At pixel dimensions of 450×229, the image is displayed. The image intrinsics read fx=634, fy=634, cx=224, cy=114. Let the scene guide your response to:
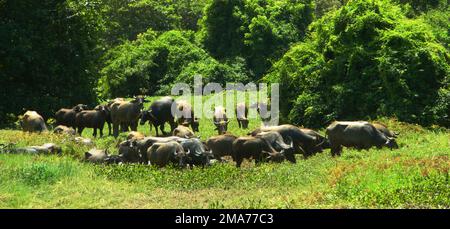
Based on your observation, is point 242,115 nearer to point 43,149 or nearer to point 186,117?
point 186,117

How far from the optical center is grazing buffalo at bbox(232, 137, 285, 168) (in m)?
19.3

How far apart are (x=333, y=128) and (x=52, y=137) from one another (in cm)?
1036

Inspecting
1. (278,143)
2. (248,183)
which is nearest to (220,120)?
(278,143)

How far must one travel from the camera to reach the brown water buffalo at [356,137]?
65.1 ft

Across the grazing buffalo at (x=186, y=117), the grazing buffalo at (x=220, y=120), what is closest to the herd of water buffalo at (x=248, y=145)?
the grazing buffalo at (x=220, y=120)

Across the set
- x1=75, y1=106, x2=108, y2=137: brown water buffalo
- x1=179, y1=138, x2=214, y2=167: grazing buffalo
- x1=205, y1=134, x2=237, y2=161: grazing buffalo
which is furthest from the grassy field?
x1=75, y1=106, x2=108, y2=137: brown water buffalo

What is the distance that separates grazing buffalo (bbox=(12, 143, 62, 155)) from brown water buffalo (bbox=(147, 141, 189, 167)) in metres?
3.43

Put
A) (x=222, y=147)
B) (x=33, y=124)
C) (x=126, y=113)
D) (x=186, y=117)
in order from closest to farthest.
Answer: (x=222, y=147) < (x=33, y=124) < (x=186, y=117) < (x=126, y=113)

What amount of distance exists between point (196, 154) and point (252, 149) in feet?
5.66

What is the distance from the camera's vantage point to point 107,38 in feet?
206

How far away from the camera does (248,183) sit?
15633mm

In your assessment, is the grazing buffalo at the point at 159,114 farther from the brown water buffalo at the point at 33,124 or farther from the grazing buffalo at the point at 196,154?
the grazing buffalo at the point at 196,154

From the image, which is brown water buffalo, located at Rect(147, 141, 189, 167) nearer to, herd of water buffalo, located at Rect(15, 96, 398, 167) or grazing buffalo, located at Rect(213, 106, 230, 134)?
herd of water buffalo, located at Rect(15, 96, 398, 167)
